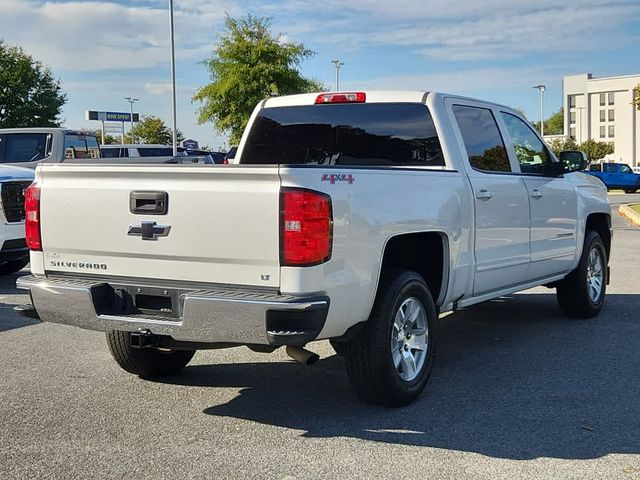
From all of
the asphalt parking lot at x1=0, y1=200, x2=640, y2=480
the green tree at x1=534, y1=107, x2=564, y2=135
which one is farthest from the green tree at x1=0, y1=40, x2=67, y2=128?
the green tree at x1=534, y1=107, x2=564, y2=135

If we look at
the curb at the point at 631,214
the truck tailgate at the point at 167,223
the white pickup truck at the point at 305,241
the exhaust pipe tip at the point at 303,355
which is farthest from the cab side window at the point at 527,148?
the curb at the point at 631,214

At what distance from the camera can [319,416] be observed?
187 inches

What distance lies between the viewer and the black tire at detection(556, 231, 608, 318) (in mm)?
7504

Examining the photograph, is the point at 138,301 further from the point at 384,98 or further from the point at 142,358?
the point at 384,98

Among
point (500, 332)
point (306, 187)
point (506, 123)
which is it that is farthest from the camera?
point (500, 332)

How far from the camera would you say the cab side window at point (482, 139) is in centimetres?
590

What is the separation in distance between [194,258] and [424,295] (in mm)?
1566

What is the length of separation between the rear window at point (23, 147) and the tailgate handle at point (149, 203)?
891 centimetres

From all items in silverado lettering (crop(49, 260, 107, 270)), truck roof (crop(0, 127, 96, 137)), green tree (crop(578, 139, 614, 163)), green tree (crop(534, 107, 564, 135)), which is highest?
green tree (crop(534, 107, 564, 135))

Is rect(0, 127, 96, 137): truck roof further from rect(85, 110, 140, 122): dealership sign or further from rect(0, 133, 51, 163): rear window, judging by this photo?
rect(85, 110, 140, 122): dealership sign

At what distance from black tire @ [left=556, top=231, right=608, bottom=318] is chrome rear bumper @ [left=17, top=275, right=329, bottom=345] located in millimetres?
4173

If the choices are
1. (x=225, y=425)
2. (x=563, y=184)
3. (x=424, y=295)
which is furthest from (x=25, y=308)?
(x=563, y=184)

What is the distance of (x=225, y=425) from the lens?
180 inches

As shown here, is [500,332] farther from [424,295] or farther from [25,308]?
[25,308]
